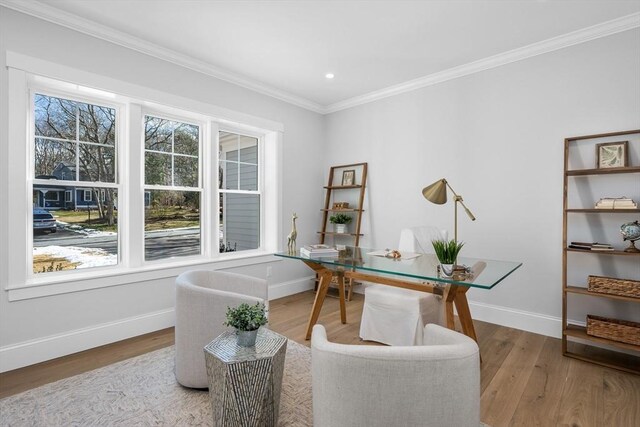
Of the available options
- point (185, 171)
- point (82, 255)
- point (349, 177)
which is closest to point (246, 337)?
point (82, 255)

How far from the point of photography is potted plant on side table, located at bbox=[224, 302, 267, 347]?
1641mm

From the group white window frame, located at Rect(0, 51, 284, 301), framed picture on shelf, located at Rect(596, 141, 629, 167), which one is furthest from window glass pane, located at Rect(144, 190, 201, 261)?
framed picture on shelf, located at Rect(596, 141, 629, 167)

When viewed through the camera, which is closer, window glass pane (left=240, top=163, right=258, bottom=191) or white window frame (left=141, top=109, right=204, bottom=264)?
white window frame (left=141, top=109, right=204, bottom=264)

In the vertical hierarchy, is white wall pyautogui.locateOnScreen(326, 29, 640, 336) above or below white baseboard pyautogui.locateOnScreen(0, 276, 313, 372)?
above

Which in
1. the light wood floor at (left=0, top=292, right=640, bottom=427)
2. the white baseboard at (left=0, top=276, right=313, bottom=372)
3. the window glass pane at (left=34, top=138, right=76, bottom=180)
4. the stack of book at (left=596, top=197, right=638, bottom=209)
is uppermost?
the window glass pane at (left=34, top=138, right=76, bottom=180)

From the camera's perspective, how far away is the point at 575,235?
2883mm

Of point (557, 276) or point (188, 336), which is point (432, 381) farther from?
point (557, 276)

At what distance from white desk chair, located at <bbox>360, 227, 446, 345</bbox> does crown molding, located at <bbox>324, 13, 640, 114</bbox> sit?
2.42 metres

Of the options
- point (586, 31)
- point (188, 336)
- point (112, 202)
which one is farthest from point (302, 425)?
point (586, 31)

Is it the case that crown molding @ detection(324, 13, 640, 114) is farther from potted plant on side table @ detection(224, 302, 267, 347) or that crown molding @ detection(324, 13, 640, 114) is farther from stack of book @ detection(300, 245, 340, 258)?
potted plant on side table @ detection(224, 302, 267, 347)

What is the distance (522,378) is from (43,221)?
3.88 m

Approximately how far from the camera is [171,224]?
11.4 ft

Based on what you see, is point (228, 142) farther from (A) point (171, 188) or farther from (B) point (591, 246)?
(B) point (591, 246)

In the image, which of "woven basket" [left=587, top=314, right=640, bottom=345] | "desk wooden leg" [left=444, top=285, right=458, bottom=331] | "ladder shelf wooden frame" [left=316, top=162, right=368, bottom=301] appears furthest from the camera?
"ladder shelf wooden frame" [left=316, top=162, right=368, bottom=301]
